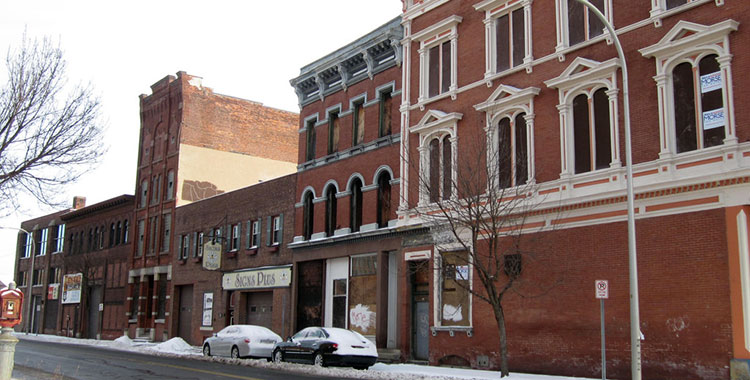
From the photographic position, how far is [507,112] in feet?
78.0

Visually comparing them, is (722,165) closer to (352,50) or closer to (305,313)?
(352,50)

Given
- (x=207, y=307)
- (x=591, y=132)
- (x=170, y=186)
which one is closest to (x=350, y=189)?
(x=591, y=132)

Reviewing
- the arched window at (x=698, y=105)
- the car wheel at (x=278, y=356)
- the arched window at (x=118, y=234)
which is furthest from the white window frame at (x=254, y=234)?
the arched window at (x=698, y=105)

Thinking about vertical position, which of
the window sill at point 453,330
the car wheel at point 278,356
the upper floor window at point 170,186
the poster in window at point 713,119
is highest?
the upper floor window at point 170,186

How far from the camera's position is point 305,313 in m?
33.3

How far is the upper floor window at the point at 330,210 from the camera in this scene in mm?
32688

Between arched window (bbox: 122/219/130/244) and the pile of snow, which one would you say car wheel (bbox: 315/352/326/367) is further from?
arched window (bbox: 122/219/130/244)

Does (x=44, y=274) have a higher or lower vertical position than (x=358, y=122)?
lower

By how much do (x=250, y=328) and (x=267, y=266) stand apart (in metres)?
8.43

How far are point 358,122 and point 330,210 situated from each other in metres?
4.22

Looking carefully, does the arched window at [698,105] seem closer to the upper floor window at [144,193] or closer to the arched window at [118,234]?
the upper floor window at [144,193]

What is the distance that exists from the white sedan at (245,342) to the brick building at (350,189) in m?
3.84

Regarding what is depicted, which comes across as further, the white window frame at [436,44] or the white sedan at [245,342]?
the white sedan at [245,342]

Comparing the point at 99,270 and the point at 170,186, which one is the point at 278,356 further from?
the point at 99,270
